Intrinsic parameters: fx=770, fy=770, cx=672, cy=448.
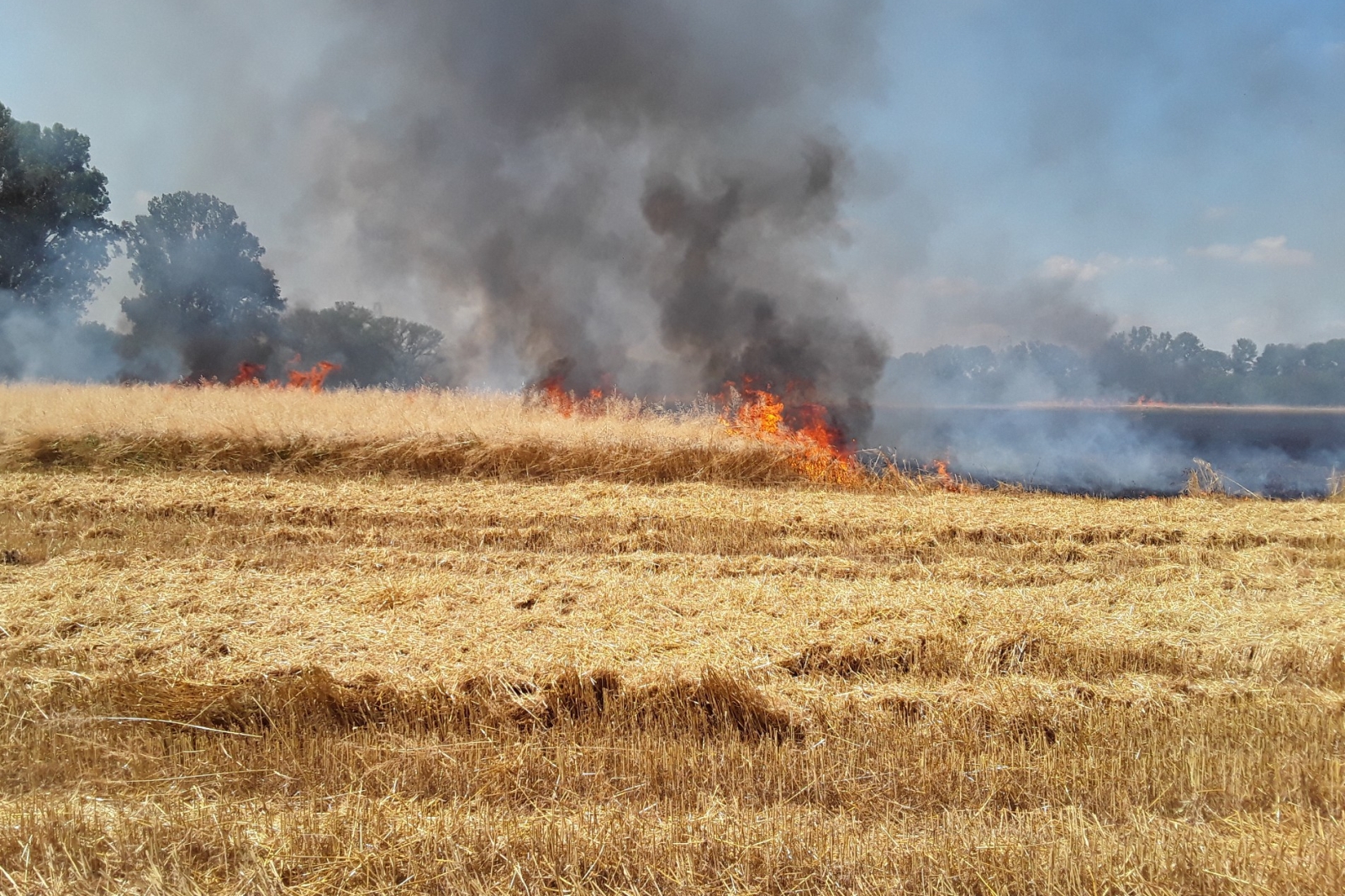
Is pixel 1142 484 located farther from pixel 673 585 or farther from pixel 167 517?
pixel 167 517

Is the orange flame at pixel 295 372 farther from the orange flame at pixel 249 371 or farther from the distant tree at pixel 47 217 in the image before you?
the distant tree at pixel 47 217

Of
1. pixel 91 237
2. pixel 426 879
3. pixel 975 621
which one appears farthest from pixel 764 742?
pixel 91 237

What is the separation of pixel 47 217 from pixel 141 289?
15.5ft

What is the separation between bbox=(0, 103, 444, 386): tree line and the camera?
34125 mm

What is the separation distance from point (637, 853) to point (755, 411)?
52.7 ft

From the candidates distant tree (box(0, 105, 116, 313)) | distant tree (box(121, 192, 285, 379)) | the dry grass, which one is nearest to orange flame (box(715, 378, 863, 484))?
the dry grass

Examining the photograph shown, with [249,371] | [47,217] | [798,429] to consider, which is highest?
[47,217]

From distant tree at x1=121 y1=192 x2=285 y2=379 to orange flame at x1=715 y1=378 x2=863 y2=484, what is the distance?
27880 millimetres

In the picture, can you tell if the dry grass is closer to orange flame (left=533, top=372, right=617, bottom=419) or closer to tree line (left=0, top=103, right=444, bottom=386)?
orange flame (left=533, top=372, right=617, bottom=419)

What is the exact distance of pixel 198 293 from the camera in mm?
39250

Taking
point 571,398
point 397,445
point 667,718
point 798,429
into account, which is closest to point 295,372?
point 571,398

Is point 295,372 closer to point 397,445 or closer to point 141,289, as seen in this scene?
point 141,289

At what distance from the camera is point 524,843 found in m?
3.24

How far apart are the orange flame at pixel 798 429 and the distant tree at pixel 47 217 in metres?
33.2
